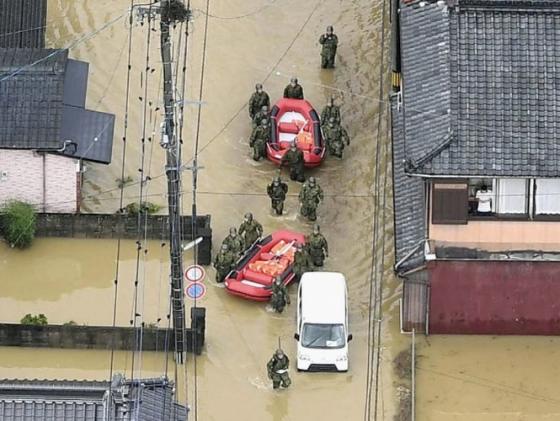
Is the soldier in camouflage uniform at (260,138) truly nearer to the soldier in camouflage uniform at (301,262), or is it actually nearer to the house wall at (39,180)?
the soldier in camouflage uniform at (301,262)

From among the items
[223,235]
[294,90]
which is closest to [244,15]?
[294,90]

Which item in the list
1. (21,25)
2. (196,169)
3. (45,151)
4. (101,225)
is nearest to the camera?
(196,169)

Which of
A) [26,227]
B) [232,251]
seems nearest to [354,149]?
[232,251]

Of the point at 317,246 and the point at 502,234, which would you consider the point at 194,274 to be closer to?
the point at 317,246

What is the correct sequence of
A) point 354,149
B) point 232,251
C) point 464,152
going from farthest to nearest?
point 354,149 → point 232,251 → point 464,152

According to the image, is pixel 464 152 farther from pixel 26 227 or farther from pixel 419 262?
pixel 26 227

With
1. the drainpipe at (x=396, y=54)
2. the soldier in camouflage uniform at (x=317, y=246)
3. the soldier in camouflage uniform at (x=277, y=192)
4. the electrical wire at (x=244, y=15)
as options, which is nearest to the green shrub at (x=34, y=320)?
the soldier in camouflage uniform at (x=317, y=246)

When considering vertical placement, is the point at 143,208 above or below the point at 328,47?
below

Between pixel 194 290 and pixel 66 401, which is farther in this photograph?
pixel 194 290
